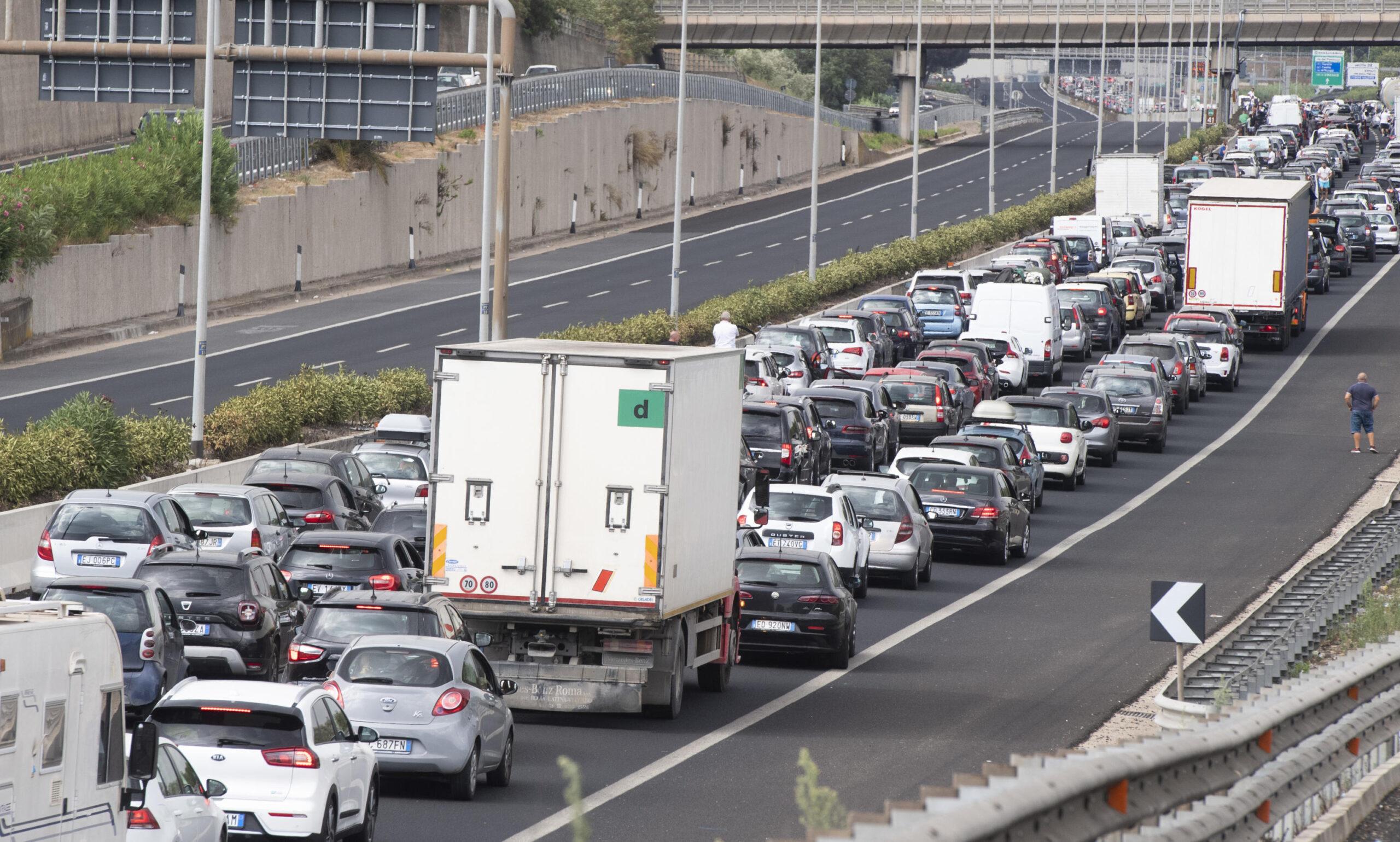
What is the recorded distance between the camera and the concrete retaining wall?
49.5 meters

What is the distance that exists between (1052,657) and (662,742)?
21.2 feet

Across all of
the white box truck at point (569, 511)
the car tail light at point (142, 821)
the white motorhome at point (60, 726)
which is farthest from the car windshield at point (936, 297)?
the white motorhome at point (60, 726)

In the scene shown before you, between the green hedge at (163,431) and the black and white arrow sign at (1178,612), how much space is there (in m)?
15.4

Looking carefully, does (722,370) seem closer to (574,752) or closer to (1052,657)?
(574,752)

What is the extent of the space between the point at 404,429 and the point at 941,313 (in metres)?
21.4

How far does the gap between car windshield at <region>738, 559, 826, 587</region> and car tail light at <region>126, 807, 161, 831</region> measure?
38.7 ft

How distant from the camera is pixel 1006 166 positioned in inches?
4469

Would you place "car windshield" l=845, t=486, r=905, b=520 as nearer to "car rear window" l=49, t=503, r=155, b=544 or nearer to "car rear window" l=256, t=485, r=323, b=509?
"car rear window" l=256, t=485, r=323, b=509

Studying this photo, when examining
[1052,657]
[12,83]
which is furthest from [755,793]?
[12,83]

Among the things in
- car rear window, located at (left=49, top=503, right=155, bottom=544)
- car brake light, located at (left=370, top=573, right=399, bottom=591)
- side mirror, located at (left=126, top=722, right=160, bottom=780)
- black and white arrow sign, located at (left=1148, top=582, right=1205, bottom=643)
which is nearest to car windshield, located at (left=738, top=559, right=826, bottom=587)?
car brake light, located at (left=370, top=573, right=399, bottom=591)

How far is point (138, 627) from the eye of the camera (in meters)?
18.3

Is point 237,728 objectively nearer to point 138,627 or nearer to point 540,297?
point 138,627

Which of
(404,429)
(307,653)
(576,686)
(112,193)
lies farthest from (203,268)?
(307,653)

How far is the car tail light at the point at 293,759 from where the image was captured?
1380cm
